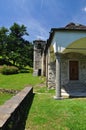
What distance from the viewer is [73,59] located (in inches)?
743

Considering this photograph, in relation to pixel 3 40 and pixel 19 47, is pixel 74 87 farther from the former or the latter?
pixel 3 40

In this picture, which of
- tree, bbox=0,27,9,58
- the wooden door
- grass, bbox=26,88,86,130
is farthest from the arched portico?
tree, bbox=0,27,9,58

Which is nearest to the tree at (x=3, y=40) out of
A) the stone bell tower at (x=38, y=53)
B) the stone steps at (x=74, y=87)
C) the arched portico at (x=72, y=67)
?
the stone bell tower at (x=38, y=53)

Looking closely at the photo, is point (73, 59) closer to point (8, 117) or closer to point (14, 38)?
point (8, 117)

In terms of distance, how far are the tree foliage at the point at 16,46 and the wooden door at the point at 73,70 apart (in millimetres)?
22435

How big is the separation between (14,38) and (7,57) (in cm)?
498

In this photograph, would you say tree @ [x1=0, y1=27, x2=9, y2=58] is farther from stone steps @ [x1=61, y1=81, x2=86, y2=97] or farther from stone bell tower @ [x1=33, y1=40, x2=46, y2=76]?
stone steps @ [x1=61, y1=81, x2=86, y2=97]

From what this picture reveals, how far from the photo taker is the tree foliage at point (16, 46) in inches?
1619

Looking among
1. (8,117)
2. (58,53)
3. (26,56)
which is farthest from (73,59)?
(26,56)

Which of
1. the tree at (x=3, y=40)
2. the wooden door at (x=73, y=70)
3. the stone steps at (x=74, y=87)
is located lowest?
the stone steps at (x=74, y=87)

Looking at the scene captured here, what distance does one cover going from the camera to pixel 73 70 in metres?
19.1

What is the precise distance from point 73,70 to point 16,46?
2714 cm

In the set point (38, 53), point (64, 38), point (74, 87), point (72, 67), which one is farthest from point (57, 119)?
point (38, 53)

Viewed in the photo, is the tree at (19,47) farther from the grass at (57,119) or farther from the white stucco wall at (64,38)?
the grass at (57,119)
